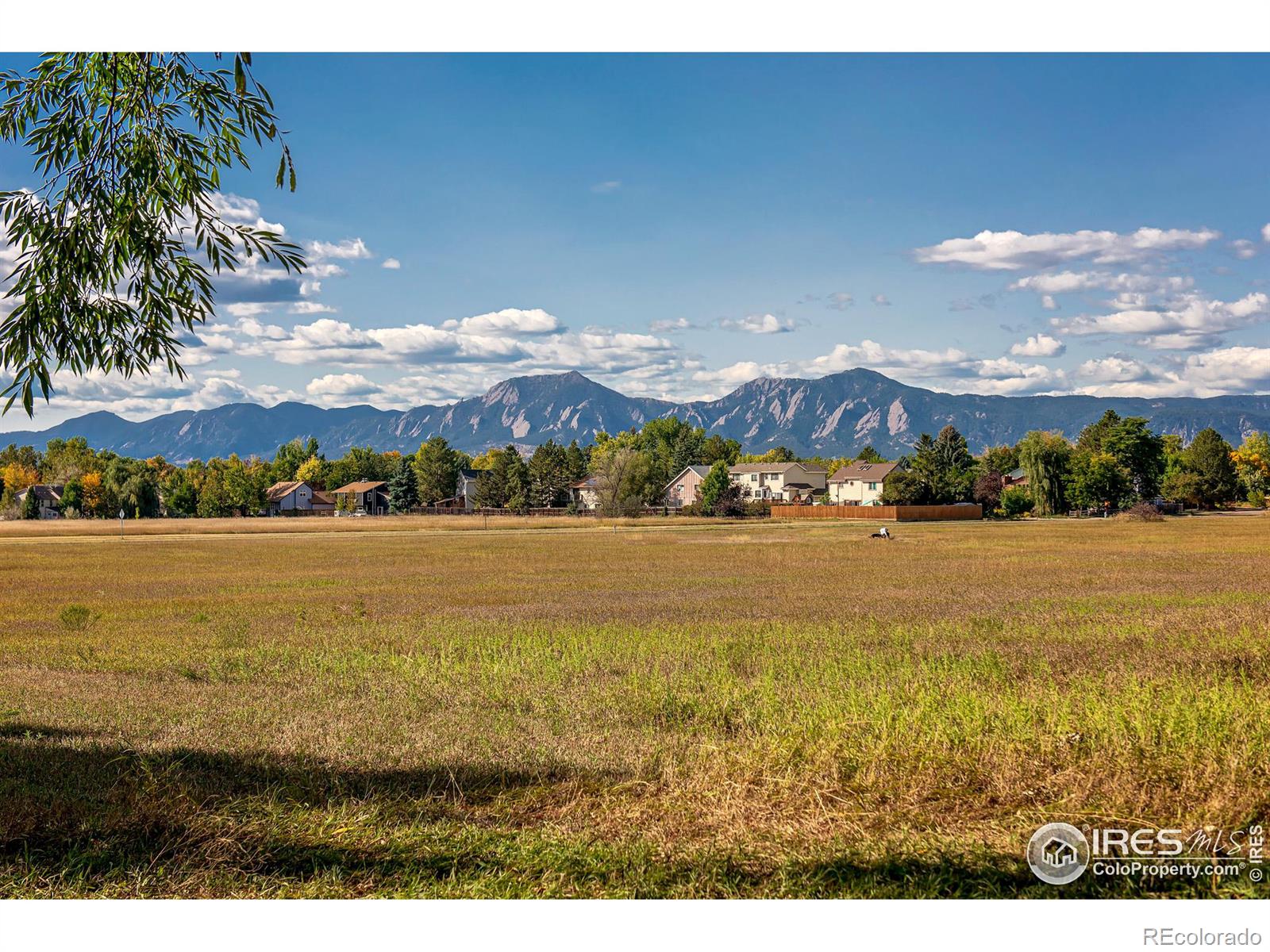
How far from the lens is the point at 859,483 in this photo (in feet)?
556

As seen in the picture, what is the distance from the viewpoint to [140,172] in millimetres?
8039

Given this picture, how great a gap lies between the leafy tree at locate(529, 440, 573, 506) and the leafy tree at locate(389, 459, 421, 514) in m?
24.7

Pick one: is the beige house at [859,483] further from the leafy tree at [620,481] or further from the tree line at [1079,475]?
the leafy tree at [620,481]

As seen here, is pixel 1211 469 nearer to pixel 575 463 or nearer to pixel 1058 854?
pixel 575 463

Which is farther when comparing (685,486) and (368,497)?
(368,497)

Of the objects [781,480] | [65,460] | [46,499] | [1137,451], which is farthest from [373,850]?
Answer: [65,460]

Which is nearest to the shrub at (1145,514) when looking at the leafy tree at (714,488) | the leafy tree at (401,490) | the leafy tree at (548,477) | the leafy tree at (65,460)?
the leafy tree at (714,488)

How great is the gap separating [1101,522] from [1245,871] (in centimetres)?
10168

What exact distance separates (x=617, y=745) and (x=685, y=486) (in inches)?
6755

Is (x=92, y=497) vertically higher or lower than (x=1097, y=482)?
lower

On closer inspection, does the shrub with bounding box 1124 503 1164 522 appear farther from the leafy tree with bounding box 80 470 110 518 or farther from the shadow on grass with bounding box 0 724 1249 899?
the leafy tree with bounding box 80 470 110 518

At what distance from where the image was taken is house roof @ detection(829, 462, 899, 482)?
543ft

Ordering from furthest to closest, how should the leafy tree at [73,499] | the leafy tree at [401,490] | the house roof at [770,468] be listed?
the house roof at [770,468], the leafy tree at [401,490], the leafy tree at [73,499]

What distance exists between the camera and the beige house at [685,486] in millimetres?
178000
